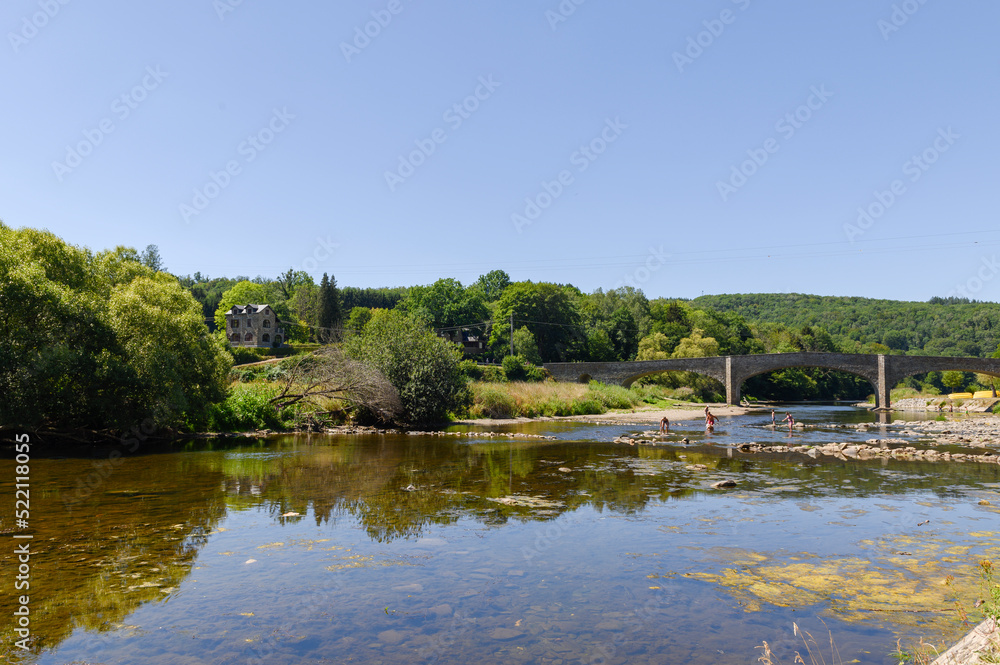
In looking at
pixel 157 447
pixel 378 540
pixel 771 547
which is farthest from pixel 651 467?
pixel 157 447

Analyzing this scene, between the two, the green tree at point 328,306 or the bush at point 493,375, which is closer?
the bush at point 493,375

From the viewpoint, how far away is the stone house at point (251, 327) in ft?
333

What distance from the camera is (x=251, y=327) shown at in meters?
102

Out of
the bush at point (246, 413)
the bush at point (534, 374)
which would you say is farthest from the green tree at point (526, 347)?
the bush at point (246, 413)

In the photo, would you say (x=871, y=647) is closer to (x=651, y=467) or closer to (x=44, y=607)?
(x=44, y=607)

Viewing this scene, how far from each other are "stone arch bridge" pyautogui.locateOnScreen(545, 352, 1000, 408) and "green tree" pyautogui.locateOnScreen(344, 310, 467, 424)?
41550mm

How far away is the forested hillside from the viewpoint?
136 m

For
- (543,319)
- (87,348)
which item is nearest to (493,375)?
(543,319)

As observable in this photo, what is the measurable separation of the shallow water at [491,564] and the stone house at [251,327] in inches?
3306

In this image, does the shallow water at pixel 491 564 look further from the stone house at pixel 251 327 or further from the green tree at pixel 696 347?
the stone house at pixel 251 327

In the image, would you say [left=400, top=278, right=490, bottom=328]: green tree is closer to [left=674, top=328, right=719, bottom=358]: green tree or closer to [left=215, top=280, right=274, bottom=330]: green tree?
[left=215, top=280, right=274, bottom=330]: green tree

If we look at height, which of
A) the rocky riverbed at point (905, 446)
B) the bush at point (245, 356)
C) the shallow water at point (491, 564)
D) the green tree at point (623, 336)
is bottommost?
the rocky riverbed at point (905, 446)

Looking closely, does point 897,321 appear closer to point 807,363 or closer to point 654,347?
point 654,347

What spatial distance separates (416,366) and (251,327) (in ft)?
238
